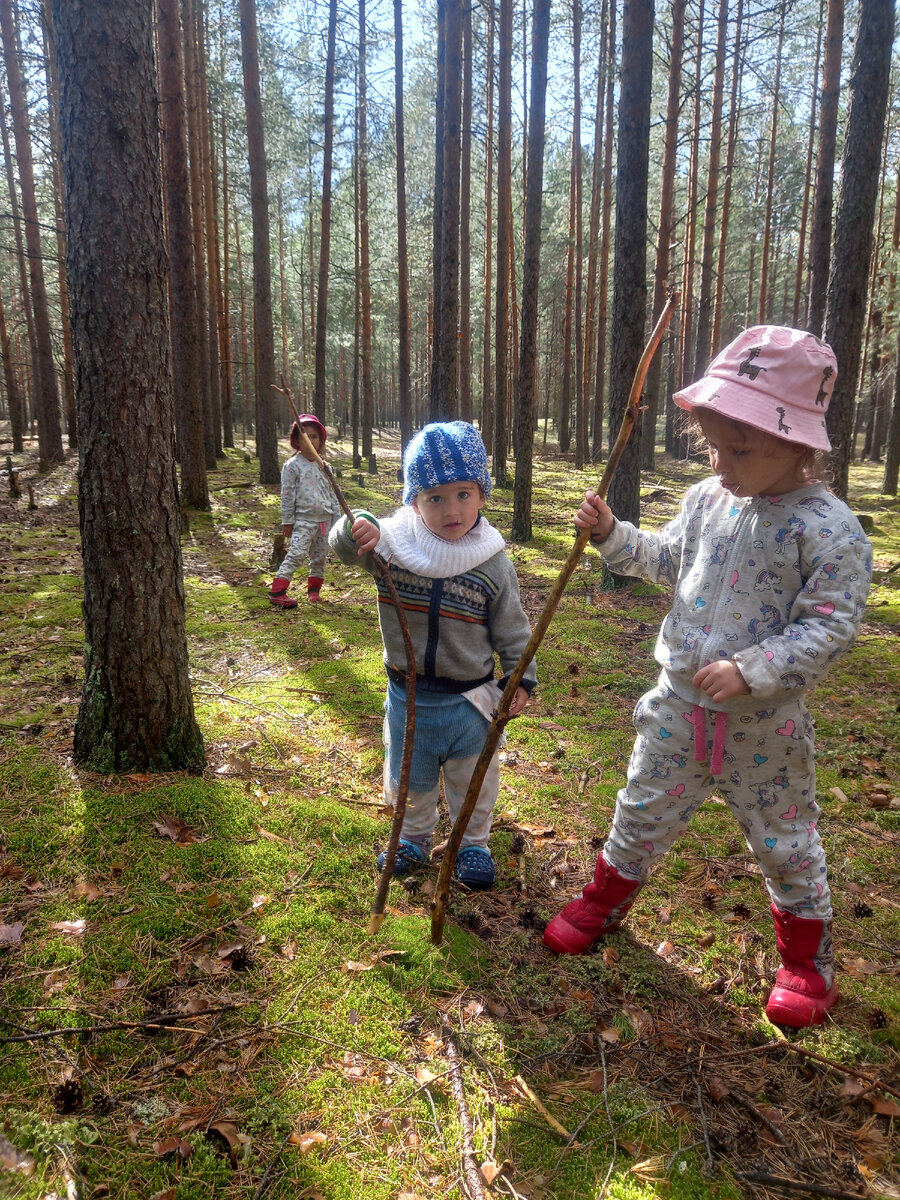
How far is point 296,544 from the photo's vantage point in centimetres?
722

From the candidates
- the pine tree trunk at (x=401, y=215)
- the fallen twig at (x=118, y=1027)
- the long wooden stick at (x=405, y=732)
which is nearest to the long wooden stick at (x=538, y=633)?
the long wooden stick at (x=405, y=732)

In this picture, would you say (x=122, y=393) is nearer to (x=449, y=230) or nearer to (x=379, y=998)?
(x=379, y=998)

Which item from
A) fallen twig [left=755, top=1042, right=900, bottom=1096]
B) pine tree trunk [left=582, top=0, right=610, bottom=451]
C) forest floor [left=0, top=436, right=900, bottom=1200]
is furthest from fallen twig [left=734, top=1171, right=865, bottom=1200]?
pine tree trunk [left=582, top=0, right=610, bottom=451]

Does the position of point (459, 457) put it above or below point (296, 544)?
above

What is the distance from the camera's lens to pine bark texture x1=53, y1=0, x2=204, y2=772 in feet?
8.92

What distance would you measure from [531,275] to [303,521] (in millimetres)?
5412

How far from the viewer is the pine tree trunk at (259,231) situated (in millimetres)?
12547

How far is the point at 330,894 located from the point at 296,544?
16.5 feet

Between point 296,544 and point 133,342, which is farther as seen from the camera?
point 296,544

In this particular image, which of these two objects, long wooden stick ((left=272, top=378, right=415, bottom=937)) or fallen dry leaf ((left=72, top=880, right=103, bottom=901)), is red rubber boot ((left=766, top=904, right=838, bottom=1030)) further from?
fallen dry leaf ((left=72, top=880, right=103, bottom=901))

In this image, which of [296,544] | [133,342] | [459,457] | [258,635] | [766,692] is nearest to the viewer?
[766,692]

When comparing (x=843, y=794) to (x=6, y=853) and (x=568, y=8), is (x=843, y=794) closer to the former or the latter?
(x=6, y=853)

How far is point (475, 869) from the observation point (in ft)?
9.45

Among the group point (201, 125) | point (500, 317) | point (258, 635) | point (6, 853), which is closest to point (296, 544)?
point (258, 635)
